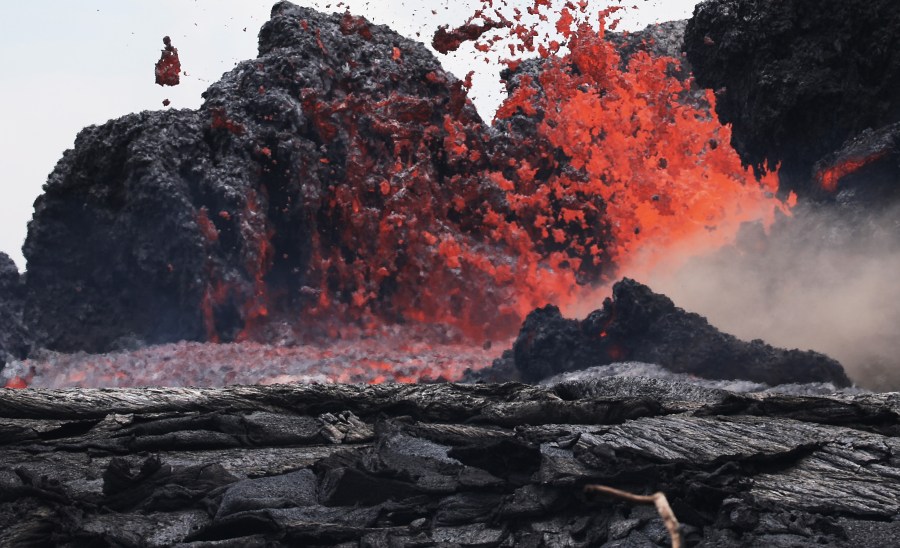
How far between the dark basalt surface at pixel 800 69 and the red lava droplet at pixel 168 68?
1966 cm

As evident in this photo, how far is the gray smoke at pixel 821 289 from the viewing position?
72.3 ft

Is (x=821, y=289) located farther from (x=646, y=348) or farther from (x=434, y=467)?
(x=434, y=467)

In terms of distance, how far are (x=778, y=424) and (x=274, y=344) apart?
24.3 m

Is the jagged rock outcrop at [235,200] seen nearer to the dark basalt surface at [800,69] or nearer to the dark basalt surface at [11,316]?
the dark basalt surface at [11,316]

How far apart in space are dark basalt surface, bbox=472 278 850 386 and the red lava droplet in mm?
17372

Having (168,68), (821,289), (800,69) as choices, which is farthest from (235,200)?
(821,289)

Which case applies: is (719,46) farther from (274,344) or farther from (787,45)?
(274,344)

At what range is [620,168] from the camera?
37094 mm

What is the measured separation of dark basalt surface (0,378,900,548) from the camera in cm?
796

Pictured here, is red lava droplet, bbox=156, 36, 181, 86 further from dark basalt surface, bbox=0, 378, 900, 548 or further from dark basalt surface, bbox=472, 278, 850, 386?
dark basalt surface, bbox=0, 378, 900, 548

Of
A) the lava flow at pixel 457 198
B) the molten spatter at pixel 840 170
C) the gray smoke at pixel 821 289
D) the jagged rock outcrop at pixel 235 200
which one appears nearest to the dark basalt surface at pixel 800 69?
the molten spatter at pixel 840 170

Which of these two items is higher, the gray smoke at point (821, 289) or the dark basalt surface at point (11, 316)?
the gray smoke at point (821, 289)

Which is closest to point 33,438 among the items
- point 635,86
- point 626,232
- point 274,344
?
point 274,344

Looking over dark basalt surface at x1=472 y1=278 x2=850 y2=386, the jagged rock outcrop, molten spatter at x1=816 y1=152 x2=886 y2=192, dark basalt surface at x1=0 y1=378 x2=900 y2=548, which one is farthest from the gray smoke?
the jagged rock outcrop
